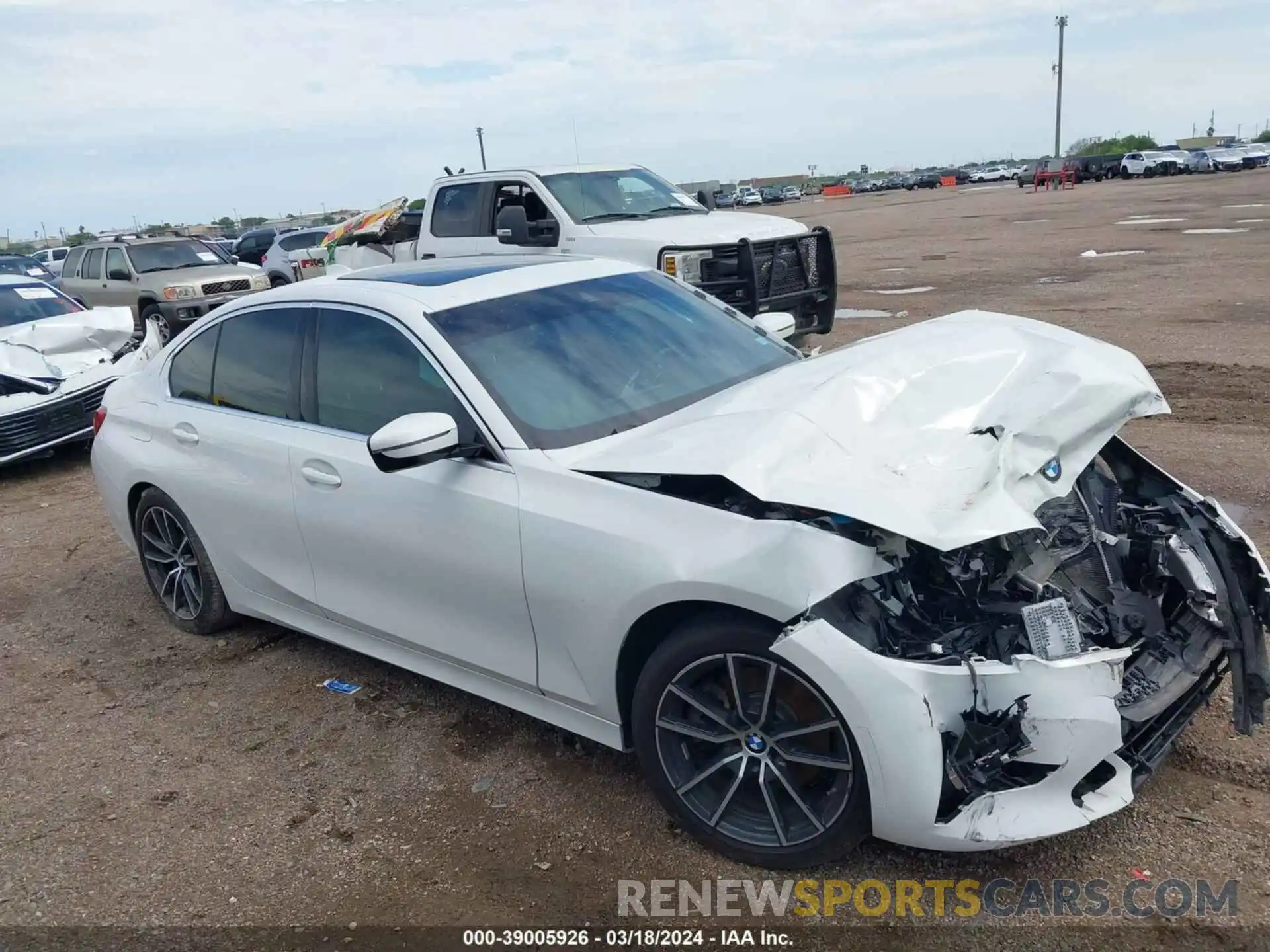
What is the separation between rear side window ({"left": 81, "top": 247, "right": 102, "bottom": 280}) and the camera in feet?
53.8

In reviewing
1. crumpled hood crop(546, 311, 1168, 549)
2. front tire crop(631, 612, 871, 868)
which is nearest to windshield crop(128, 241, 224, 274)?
crumpled hood crop(546, 311, 1168, 549)

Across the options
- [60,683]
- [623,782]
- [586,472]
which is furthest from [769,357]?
[60,683]

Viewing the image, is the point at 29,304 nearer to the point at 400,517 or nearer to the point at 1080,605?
the point at 400,517

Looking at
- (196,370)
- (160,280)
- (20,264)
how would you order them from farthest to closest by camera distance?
(20,264), (160,280), (196,370)

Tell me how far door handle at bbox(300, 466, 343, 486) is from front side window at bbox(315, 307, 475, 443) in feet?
0.61

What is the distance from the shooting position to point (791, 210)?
56312 mm

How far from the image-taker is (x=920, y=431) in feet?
10.9

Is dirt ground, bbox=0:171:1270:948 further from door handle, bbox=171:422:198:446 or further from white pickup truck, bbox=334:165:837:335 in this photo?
white pickup truck, bbox=334:165:837:335

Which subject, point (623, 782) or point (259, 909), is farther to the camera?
point (623, 782)

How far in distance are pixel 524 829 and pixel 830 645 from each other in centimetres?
136

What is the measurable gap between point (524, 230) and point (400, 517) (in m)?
6.84

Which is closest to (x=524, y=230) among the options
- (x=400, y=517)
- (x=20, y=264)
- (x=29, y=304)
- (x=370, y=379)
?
(x=29, y=304)

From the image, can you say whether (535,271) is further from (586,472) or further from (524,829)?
(524,829)

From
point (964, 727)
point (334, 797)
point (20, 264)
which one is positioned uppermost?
point (20, 264)
